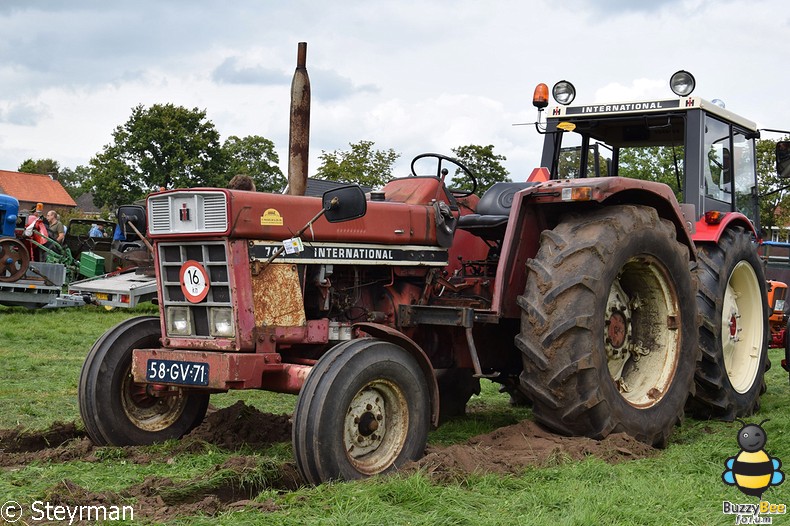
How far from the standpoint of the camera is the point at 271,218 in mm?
4840

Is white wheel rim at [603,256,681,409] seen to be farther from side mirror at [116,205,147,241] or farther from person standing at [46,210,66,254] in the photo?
person standing at [46,210,66,254]

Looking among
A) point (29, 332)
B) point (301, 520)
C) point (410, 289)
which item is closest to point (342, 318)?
point (410, 289)

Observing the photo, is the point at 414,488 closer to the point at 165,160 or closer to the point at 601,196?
the point at 601,196

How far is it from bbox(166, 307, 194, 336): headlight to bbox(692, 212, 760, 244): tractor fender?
12.8 feet

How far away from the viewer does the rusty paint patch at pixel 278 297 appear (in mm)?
4820

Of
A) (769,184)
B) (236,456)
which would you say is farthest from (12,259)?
(769,184)

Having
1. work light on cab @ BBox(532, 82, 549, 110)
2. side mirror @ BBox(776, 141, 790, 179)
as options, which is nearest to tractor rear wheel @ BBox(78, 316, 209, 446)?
work light on cab @ BBox(532, 82, 549, 110)

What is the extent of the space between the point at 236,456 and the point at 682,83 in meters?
4.59

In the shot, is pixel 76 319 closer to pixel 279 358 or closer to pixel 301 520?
pixel 279 358


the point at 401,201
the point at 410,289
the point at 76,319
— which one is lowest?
the point at 76,319

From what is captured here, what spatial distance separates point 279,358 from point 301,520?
132 cm

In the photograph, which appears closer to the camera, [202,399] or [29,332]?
[202,399]

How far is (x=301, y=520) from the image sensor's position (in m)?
3.60

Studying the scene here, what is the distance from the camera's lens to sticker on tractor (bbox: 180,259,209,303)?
4.91m
